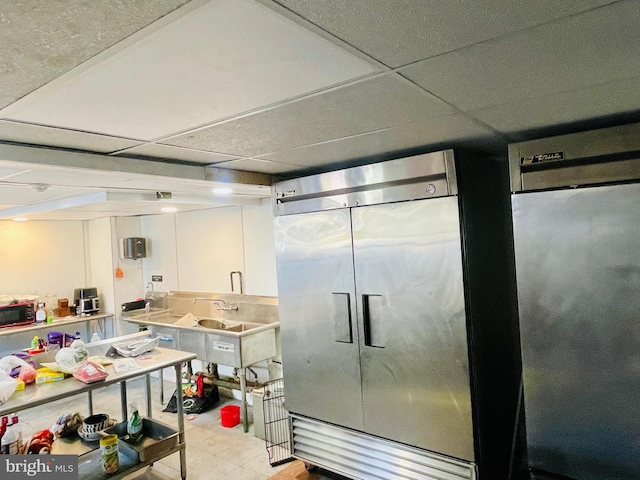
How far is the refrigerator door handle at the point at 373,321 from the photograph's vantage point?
237 cm

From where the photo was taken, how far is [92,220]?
224 inches

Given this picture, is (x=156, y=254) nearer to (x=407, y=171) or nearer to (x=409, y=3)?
(x=407, y=171)

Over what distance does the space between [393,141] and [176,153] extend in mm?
1073

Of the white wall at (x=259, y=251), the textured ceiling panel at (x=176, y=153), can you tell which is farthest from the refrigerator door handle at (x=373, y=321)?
the white wall at (x=259, y=251)

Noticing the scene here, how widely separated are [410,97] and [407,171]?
2.80 feet

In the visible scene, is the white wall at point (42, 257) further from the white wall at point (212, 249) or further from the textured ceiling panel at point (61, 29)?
the textured ceiling panel at point (61, 29)

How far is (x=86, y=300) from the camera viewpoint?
527 cm

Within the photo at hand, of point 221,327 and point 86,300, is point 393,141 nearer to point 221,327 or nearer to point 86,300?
point 221,327

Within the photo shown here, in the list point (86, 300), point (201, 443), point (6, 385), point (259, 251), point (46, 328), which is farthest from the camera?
point (86, 300)

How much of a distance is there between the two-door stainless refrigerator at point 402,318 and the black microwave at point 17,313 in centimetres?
365

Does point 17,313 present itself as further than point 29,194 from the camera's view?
Yes

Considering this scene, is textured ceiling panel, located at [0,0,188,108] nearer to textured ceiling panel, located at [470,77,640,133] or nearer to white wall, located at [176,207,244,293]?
textured ceiling panel, located at [470,77,640,133]

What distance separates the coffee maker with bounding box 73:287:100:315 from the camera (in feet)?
17.2

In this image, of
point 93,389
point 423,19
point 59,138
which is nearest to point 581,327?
point 423,19
